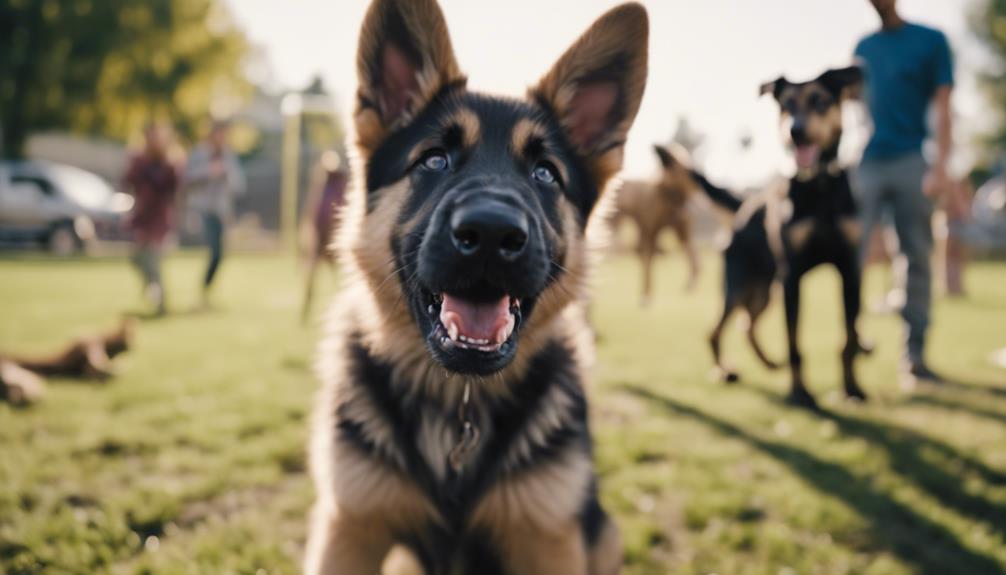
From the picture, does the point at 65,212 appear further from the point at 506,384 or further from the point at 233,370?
the point at 506,384

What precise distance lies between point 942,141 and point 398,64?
5.23 meters

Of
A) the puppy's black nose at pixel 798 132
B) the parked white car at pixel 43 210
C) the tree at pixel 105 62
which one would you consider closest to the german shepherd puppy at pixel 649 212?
the puppy's black nose at pixel 798 132

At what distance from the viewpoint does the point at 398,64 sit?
2.89 m

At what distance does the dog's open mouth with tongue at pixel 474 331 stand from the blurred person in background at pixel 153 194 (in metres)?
9.88

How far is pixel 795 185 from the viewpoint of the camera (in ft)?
16.9

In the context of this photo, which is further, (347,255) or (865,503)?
(865,503)

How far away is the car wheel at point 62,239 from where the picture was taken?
22703mm

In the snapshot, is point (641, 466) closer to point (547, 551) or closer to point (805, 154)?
point (547, 551)

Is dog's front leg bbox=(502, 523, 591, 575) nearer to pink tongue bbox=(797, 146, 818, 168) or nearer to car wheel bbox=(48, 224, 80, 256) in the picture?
pink tongue bbox=(797, 146, 818, 168)

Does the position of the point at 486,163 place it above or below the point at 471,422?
above

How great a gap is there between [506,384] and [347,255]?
0.97 m

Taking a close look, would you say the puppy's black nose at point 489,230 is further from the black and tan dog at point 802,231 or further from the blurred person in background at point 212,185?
the blurred person in background at point 212,185

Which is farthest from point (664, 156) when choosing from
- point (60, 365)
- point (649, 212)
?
point (649, 212)

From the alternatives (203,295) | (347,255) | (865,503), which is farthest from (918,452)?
(203,295)
